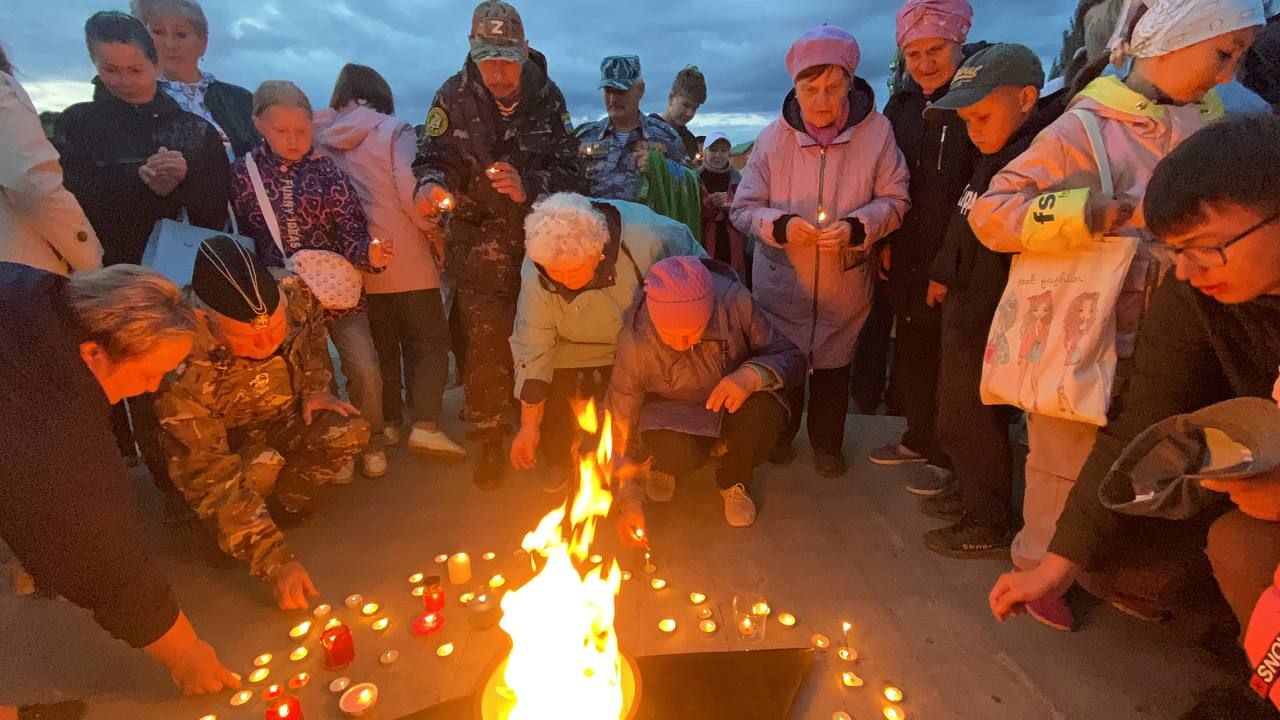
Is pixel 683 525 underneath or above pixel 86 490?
underneath

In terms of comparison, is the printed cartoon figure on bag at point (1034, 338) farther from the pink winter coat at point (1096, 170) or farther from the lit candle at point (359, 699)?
the lit candle at point (359, 699)

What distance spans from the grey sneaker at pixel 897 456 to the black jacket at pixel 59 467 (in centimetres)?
346

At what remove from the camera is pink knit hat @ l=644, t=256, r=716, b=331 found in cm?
296

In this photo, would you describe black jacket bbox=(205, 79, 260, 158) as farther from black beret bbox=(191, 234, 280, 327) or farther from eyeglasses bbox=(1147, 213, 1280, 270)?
eyeglasses bbox=(1147, 213, 1280, 270)

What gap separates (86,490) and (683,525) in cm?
238

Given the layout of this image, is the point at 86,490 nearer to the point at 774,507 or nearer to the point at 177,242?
the point at 177,242

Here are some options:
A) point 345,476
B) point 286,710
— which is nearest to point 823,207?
point 345,476

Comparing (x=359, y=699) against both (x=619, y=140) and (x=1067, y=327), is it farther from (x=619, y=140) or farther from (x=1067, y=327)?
(x=619, y=140)

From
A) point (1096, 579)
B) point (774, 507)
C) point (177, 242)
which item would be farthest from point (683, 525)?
point (177, 242)

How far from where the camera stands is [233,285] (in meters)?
2.71

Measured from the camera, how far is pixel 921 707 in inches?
91.5

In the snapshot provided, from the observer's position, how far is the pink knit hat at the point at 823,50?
11.0 ft

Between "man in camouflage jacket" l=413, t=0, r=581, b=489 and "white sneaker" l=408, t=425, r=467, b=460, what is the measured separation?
223mm

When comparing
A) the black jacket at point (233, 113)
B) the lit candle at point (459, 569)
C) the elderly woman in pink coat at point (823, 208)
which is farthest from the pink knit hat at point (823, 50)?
the black jacket at point (233, 113)
